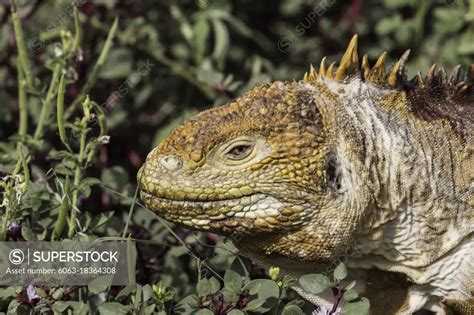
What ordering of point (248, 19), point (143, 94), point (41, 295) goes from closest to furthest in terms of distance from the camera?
point (41, 295), point (143, 94), point (248, 19)

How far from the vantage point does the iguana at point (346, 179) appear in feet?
10.9

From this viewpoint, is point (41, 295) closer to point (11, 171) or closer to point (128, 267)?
point (128, 267)

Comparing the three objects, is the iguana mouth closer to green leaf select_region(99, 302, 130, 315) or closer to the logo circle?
green leaf select_region(99, 302, 130, 315)

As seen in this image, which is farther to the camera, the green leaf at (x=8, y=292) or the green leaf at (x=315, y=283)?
the green leaf at (x=8, y=292)

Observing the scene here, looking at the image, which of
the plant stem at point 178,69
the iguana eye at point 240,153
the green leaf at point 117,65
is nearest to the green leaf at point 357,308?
the iguana eye at point 240,153

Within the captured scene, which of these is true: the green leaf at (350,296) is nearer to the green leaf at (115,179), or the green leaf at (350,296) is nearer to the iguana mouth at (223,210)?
the iguana mouth at (223,210)

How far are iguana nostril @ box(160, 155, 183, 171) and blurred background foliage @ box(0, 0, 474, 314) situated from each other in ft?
4.32

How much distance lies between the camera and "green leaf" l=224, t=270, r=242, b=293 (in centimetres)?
328

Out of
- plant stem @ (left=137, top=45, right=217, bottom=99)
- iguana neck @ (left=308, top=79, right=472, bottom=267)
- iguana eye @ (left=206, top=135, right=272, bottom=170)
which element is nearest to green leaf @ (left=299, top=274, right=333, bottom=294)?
iguana neck @ (left=308, top=79, right=472, bottom=267)

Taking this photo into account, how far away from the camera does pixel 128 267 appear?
3430 mm

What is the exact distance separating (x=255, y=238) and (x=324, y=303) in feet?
1.52

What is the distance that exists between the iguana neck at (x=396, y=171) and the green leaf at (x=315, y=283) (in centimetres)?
31

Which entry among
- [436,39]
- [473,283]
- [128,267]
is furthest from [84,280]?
[436,39]

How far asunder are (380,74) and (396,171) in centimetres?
40
